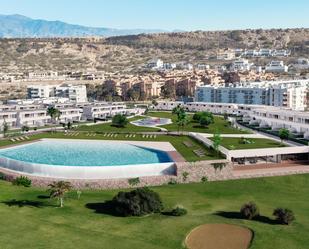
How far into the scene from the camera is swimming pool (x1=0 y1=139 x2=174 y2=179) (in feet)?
173

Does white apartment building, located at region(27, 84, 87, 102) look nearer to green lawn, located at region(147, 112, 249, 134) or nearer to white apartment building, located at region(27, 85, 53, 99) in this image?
white apartment building, located at region(27, 85, 53, 99)

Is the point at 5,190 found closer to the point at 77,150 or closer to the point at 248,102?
the point at 77,150

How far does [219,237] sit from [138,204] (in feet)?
26.0

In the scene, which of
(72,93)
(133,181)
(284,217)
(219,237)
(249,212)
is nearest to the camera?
(219,237)

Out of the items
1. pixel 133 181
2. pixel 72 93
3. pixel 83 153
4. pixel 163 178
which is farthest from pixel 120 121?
pixel 72 93

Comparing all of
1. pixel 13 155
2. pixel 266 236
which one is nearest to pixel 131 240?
pixel 266 236

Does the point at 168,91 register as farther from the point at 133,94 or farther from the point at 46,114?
the point at 46,114

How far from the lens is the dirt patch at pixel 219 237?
111 feet

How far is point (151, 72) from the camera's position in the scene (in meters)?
182

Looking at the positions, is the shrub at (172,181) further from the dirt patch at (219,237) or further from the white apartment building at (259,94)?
the white apartment building at (259,94)

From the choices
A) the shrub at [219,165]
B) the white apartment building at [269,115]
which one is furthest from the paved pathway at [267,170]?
the white apartment building at [269,115]

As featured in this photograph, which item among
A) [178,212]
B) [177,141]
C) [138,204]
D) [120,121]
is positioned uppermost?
[120,121]

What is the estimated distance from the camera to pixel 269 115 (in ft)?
284

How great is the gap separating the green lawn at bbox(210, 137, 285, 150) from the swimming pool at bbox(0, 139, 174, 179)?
8768mm
